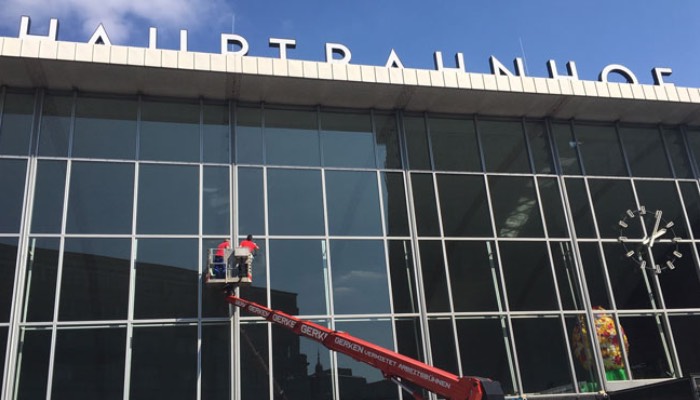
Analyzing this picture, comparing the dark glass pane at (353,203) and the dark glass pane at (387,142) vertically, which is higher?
the dark glass pane at (387,142)

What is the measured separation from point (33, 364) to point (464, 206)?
1248 cm

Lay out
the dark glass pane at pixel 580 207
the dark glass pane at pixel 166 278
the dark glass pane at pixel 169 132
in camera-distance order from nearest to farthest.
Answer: the dark glass pane at pixel 166 278 → the dark glass pane at pixel 169 132 → the dark glass pane at pixel 580 207

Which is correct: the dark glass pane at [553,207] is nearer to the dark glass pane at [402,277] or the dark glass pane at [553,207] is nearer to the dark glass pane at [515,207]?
the dark glass pane at [515,207]

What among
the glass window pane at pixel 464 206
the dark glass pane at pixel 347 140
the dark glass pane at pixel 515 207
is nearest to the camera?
the glass window pane at pixel 464 206

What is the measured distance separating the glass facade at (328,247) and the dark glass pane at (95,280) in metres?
0.05

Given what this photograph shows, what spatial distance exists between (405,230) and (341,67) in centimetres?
521

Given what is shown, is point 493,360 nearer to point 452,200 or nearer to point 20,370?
point 452,200

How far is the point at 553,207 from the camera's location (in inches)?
761

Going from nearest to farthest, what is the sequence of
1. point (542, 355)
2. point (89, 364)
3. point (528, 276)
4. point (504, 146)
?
point (89, 364) → point (542, 355) → point (528, 276) → point (504, 146)

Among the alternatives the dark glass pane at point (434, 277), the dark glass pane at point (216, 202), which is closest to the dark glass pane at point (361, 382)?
the dark glass pane at point (434, 277)

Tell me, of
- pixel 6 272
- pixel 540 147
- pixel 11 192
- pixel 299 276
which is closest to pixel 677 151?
pixel 540 147

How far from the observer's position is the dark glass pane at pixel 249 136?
17812 mm

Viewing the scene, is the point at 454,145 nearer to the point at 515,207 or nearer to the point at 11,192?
the point at 515,207

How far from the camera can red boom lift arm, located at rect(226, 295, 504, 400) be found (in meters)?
10.8
